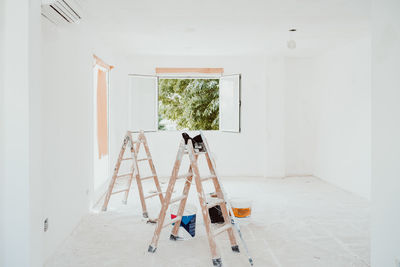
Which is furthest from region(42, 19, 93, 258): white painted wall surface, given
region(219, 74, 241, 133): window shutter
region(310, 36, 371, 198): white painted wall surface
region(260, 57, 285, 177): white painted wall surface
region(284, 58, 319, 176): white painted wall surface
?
region(284, 58, 319, 176): white painted wall surface

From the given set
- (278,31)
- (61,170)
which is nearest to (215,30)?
(278,31)

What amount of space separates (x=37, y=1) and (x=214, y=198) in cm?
249

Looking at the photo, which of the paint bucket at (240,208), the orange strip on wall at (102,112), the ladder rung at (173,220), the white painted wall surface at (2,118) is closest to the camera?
the white painted wall surface at (2,118)

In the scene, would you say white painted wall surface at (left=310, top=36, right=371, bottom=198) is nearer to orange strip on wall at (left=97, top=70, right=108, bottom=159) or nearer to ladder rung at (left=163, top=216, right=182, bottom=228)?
ladder rung at (left=163, top=216, right=182, bottom=228)

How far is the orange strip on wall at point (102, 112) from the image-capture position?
5.18 metres

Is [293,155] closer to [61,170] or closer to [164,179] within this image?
[164,179]

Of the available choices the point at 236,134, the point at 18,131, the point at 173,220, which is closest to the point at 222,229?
the point at 173,220

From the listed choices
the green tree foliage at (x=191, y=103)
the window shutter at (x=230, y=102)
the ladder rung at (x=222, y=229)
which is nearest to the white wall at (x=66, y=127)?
the ladder rung at (x=222, y=229)

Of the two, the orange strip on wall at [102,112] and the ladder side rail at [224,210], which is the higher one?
the orange strip on wall at [102,112]

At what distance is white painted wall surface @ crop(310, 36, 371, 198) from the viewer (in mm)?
4949

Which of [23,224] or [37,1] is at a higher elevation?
[37,1]

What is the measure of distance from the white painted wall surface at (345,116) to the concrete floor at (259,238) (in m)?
0.66

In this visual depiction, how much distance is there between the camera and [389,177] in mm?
2154

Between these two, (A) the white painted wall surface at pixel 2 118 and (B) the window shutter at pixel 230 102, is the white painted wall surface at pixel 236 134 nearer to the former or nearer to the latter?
(B) the window shutter at pixel 230 102
